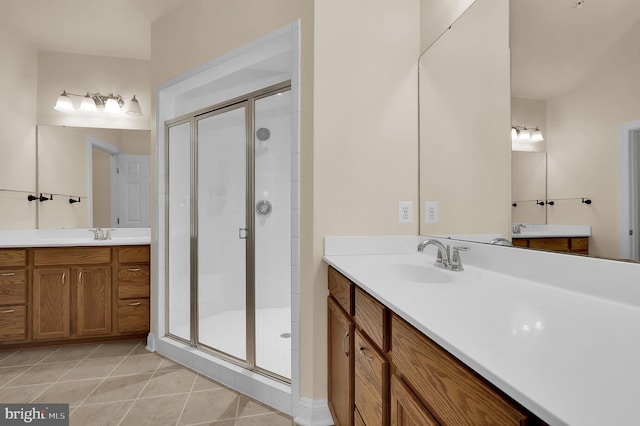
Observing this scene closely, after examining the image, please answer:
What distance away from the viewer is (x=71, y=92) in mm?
2932

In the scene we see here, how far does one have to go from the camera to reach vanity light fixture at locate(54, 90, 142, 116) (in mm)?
2880

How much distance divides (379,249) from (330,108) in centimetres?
79

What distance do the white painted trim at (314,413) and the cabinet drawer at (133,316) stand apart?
5.52 ft

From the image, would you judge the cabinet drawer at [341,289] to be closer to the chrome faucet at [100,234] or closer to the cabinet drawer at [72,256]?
the cabinet drawer at [72,256]

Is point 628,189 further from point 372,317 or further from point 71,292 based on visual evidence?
point 71,292

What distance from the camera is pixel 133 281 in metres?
2.52

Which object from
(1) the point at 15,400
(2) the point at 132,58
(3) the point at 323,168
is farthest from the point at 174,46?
(1) the point at 15,400

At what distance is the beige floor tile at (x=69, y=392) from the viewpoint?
1734 millimetres

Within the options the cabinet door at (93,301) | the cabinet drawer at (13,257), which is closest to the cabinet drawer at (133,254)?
the cabinet door at (93,301)

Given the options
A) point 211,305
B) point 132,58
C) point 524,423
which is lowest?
point 211,305

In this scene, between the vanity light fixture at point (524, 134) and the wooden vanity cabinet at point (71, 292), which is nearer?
the vanity light fixture at point (524, 134)

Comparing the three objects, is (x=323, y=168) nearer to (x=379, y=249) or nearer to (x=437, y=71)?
(x=379, y=249)

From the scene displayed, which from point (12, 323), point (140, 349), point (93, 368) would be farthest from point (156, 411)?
point (12, 323)

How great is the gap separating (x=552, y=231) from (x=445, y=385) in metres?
0.72
